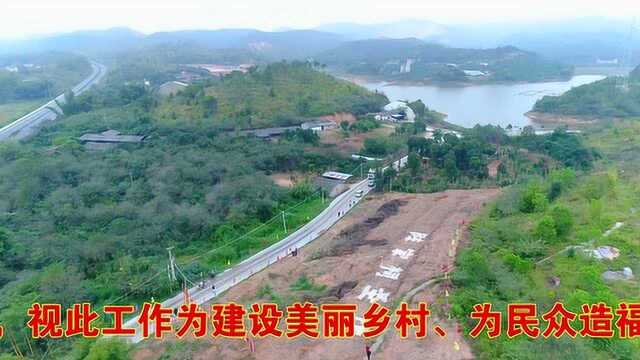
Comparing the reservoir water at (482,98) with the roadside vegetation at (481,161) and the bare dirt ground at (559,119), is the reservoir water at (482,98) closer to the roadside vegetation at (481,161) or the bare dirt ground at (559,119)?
the bare dirt ground at (559,119)

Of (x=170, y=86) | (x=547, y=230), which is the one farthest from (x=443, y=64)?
(x=547, y=230)

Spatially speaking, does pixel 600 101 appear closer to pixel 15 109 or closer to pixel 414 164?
pixel 414 164

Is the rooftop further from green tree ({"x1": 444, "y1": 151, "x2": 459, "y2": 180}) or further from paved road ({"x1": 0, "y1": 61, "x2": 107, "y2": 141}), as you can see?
green tree ({"x1": 444, "y1": 151, "x2": 459, "y2": 180})

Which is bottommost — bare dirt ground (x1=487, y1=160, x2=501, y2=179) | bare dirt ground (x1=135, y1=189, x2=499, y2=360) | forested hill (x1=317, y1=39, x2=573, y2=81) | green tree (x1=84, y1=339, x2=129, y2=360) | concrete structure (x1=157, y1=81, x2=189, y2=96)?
bare dirt ground (x1=135, y1=189, x2=499, y2=360)

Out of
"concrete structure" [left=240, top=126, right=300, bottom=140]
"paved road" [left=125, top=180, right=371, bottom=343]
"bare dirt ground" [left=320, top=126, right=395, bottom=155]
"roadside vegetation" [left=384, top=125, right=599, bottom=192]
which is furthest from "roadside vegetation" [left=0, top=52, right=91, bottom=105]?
"roadside vegetation" [left=384, top=125, right=599, bottom=192]

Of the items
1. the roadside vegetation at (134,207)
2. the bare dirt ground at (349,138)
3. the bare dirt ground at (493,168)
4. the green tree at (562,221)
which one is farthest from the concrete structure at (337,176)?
the green tree at (562,221)

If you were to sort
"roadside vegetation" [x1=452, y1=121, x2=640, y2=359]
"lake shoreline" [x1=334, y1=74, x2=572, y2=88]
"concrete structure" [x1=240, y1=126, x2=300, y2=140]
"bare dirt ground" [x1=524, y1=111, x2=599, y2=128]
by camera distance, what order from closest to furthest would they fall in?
"roadside vegetation" [x1=452, y1=121, x2=640, y2=359]
"concrete structure" [x1=240, y1=126, x2=300, y2=140]
"bare dirt ground" [x1=524, y1=111, x2=599, y2=128]
"lake shoreline" [x1=334, y1=74, x2=572, y2=88]
